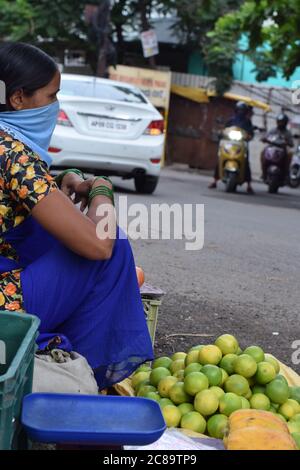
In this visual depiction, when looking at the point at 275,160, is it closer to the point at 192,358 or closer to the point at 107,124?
the point at 107,124

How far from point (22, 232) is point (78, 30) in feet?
62.3

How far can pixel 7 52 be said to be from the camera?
2.81 metres

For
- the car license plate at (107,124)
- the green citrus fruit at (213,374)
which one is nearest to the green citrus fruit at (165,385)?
the green citrus fruit at (213,374)

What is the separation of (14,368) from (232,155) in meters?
12.1

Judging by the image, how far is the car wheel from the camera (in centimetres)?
1143

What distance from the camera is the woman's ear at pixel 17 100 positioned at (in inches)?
113

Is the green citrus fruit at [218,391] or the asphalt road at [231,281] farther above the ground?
the green citrus fruit at [218,391]

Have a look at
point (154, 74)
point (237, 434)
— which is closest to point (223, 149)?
point (154, 74)

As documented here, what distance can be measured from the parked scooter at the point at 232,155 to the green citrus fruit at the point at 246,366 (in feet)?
35.6

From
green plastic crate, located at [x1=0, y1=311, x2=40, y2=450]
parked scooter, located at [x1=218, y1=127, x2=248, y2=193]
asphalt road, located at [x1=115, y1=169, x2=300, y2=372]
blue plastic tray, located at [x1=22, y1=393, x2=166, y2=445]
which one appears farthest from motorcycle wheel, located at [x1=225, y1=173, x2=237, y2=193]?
blue plastic tray, located at [x1=22, y1=393, x2=166, y2=445]

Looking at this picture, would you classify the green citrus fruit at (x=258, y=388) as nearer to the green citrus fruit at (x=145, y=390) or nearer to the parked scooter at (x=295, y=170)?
the green citrus fruit at (x=145, y=390)

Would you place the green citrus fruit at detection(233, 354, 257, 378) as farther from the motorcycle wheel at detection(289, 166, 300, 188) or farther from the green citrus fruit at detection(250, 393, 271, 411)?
the motorcycle wheel at detection(289, 166, 300, 188)
